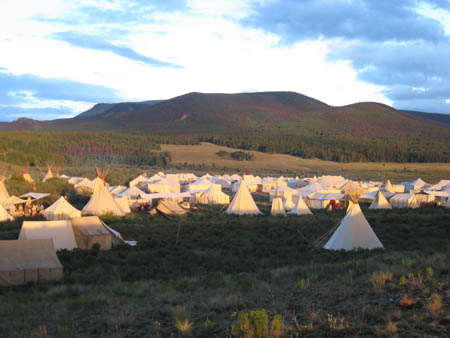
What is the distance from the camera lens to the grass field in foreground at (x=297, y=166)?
8257cm

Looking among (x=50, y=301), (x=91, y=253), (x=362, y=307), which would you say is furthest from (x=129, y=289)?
(x=91, y=253)

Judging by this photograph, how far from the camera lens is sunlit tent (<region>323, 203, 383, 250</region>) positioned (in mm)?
18312

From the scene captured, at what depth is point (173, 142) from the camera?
11412 cm

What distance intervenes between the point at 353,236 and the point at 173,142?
97450 mm

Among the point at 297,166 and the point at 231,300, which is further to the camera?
the point at 297,166

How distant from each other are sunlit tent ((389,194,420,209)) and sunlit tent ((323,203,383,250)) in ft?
68.6

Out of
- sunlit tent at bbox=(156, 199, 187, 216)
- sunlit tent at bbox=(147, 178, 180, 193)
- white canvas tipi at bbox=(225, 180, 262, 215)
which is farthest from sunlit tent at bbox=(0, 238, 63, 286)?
sunlit tent at bbox=(147, 178, 180, 193)

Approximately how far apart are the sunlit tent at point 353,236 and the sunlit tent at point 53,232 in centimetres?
926

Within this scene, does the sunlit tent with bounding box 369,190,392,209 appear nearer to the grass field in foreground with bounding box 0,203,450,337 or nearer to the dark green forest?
the grass field in foreground with bounding box 0,203,450,337

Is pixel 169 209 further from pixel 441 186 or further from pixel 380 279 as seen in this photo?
pixel 441 186

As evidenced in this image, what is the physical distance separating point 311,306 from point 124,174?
194 ft

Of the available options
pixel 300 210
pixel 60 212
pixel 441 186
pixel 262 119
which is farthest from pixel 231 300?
pixel 262 119

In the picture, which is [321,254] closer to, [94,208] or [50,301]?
[50,301]

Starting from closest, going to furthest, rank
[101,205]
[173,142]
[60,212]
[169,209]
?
[60,212], [101,205], [169,209], [173,142]
